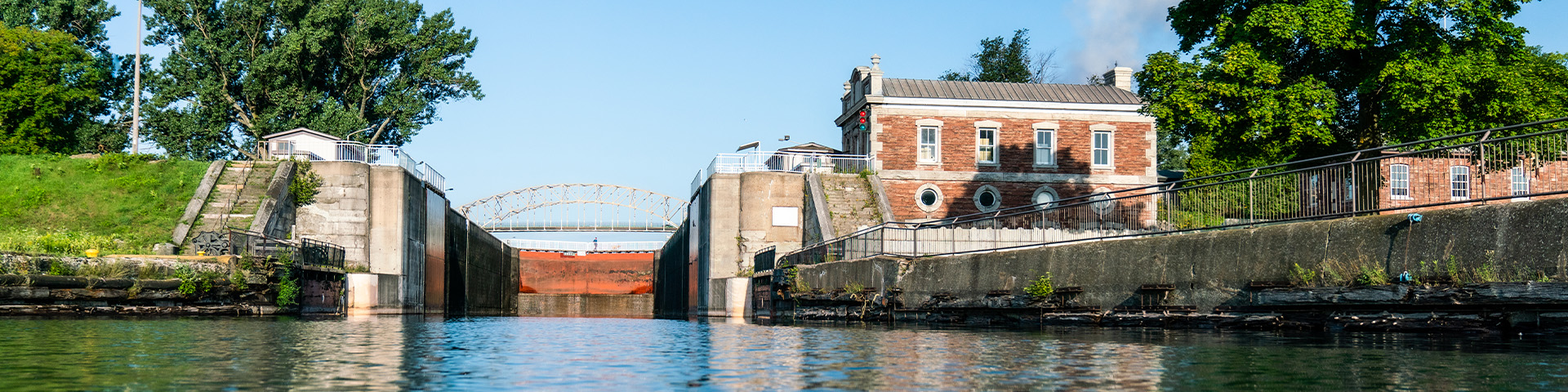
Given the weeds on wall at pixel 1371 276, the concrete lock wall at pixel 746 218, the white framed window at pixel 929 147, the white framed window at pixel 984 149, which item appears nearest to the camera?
the weeds on wall at pixel 1371 276

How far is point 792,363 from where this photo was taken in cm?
866

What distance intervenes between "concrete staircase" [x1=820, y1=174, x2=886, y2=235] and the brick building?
1644mm

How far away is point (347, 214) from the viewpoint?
127ft

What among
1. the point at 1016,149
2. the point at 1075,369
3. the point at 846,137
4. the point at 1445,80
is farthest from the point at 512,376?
the point at 846,137

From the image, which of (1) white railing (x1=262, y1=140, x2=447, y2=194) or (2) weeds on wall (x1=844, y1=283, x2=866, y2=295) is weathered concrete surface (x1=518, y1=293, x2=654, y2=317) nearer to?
(1) white railing (x1=262, y1=140, x2=447, y2=194)

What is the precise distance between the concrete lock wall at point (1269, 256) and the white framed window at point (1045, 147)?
2549 centimetres

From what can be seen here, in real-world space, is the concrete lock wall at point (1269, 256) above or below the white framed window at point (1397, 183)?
below

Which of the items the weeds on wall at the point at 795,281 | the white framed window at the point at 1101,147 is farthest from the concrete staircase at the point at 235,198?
the white framed window at the point at 1101,147

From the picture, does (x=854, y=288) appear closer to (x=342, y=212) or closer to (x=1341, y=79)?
(x=1341, y=79)

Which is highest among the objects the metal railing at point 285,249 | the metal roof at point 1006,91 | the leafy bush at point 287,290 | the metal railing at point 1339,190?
the metal roof at point 1006,91

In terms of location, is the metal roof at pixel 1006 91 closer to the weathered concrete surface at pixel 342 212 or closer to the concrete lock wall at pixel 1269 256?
the weathered concrete surface at pixel 342 212

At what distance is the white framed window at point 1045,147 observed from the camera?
149ft

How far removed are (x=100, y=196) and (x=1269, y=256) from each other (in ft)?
117

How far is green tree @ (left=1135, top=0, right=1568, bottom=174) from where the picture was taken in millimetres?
25781
